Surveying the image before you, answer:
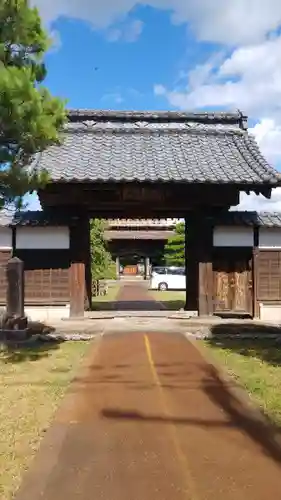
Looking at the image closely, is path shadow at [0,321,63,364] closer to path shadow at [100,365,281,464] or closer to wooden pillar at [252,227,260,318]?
path shadow at [100,365,281,464]

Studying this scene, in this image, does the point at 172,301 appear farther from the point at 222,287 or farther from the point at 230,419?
the point at 230,419

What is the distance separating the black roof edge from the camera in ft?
50.6

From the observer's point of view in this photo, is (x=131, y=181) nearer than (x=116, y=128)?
Yes

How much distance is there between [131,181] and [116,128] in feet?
12.5

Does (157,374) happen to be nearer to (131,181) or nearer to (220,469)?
(220,469)

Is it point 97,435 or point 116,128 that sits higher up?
point 116,128

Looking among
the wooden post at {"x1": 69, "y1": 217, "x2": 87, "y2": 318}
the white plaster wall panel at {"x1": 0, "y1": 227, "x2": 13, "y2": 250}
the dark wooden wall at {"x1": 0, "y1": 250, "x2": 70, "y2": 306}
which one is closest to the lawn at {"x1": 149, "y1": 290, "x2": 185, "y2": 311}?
the wooden post at {"x1": 69, "y1": 217, "x2": 87, "y2": 318}

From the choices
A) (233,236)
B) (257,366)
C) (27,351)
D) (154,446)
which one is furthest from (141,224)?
(154,446)

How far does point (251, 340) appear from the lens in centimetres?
1097

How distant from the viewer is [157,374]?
765 cm

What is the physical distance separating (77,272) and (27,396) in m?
6.97

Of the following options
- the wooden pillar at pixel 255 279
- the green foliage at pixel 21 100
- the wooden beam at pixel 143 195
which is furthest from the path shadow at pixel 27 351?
the wooden pillar at pixel 255 279

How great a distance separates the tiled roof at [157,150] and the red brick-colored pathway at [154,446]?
20.3ft

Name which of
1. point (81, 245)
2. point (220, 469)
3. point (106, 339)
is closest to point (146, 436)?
point (220, 469)
